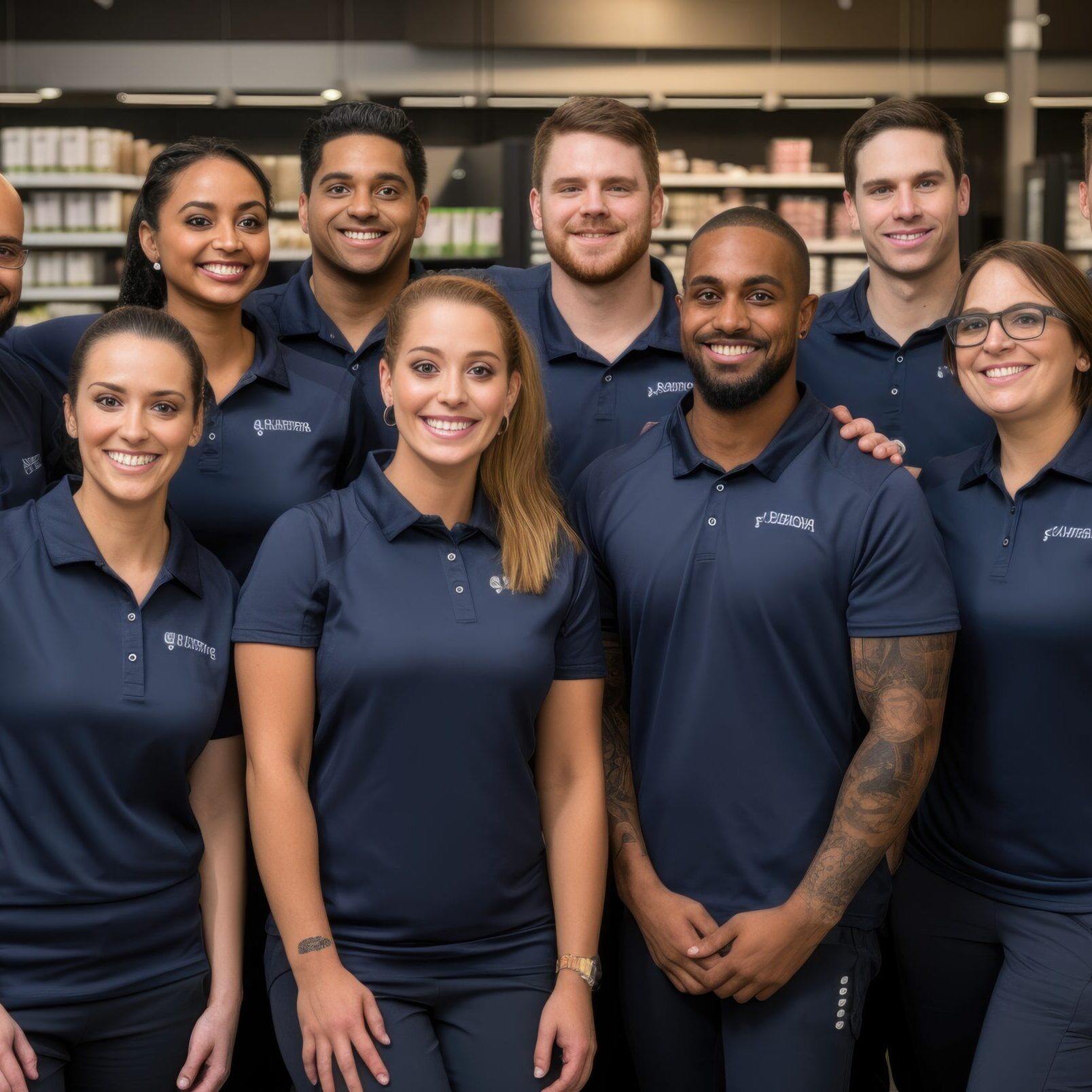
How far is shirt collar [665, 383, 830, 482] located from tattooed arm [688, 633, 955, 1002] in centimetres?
35

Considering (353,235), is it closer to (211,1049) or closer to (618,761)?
(618,761)

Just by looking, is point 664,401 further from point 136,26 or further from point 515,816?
point 136,26

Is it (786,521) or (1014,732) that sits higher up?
(786,521)

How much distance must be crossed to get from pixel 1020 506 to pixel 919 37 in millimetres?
7629

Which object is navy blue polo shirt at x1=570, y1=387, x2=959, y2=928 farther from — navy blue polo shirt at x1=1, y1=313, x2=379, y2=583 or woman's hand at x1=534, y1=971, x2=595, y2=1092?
navy blue polo shirt at x1=1, y1=313, x2=379, y2=583

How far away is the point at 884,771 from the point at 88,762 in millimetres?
1271

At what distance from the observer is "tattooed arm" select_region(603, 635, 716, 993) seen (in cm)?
230

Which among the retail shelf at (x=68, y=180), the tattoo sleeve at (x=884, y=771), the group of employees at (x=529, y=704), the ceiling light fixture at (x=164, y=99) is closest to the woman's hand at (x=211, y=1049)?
the group of employees at (x=529, y=704)

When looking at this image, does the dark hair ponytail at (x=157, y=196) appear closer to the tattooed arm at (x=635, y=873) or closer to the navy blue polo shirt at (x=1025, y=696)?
the tattooed arm at (x=635, y=873)

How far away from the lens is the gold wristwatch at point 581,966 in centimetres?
219

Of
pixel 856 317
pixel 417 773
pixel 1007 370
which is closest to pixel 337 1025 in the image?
pixel 417 773

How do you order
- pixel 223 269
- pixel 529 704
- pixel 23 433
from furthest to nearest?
pixel 223 269, pixel 23 433, pixel 529 704

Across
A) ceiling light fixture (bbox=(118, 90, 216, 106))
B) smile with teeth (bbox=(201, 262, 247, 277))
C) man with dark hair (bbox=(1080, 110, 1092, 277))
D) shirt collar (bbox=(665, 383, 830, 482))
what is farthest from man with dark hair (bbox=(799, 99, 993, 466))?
ceiling light fixture (bbox=(118, 90, 216, 106))

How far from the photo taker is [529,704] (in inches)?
86.1
